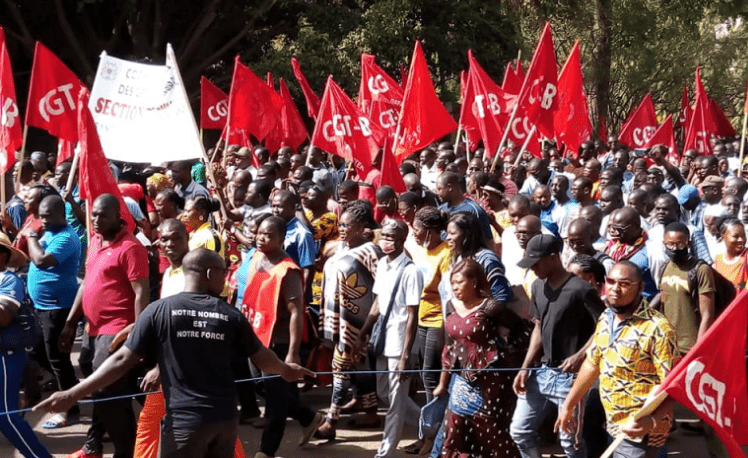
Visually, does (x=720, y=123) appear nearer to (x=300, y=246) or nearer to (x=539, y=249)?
(x=300, y=246)

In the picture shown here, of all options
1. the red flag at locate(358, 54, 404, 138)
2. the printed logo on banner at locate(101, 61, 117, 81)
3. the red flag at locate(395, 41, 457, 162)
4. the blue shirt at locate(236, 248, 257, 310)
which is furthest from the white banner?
the red flag at locate(358, 54, 404, 138)

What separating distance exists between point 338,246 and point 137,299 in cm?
188

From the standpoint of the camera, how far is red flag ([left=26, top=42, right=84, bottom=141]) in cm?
1051

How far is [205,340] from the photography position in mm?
5188

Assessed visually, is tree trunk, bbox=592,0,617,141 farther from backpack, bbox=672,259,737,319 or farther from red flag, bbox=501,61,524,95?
backpack, bbox=672,259,737,319

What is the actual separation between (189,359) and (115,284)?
1.66 m

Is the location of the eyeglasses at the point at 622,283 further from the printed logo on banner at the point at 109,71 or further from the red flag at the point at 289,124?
the red flag at the point at 289,124

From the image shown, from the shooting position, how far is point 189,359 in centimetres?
520

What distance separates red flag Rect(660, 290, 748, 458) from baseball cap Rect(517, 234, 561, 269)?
5.49 feet

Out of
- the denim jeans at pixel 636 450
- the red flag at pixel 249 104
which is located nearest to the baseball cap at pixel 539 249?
the denim jeans at pixel 636 450

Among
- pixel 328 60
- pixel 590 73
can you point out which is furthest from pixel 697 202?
pixel 590 73

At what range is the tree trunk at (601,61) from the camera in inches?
1058

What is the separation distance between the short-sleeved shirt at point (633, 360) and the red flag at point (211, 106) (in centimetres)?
1032

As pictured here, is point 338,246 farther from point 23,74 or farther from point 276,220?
point 23,74
